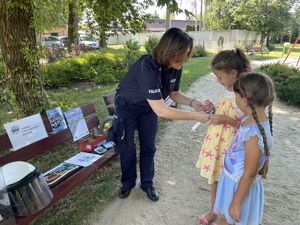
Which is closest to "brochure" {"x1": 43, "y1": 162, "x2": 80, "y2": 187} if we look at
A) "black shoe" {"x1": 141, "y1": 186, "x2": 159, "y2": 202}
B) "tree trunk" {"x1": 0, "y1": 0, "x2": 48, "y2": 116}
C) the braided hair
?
"black shoe" {"x1": 141, "y1": 186, "x2": 159, "y2": 202}

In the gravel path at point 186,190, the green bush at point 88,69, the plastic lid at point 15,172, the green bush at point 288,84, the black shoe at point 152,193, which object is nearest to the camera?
the plastic lid at point 15,172

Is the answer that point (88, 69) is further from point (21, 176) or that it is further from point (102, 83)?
point (21, 176)

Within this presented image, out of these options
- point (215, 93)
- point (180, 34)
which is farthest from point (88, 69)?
point (180, 34)

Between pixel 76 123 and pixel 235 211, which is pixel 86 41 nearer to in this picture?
pixel 76 123

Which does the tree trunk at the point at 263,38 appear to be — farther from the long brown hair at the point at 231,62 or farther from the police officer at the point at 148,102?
A: the long brown hair at the point at 231,62

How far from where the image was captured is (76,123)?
351cm

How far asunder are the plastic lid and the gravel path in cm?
86

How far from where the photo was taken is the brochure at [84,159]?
313 cm

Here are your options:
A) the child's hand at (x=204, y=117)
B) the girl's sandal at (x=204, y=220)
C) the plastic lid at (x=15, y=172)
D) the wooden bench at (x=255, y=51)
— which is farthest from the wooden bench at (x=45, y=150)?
the wooden bench at (x=255, y=51)

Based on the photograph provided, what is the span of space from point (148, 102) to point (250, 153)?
101 cm

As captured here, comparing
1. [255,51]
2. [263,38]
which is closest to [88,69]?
[255,51]

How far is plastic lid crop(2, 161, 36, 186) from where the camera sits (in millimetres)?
2145

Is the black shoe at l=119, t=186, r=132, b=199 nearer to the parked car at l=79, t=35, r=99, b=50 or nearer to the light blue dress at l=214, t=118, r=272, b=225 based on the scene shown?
the light blue dress at l=214, t=118, r=272, b=225

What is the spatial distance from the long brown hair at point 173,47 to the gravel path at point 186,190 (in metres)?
1.49
